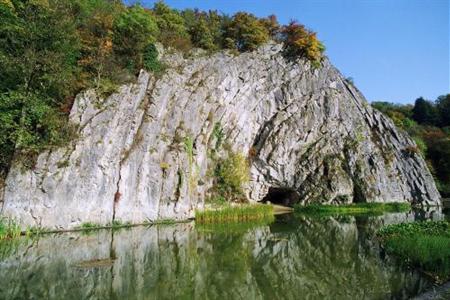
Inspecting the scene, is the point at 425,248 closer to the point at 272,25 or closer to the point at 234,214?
the point at 234,214

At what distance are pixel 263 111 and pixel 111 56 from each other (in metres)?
21.1

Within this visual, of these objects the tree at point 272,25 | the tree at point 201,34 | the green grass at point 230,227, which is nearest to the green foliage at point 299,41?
the tree at point 272,25

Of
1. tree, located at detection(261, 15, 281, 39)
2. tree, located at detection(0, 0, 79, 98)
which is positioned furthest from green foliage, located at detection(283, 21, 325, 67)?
tree, located at detection(0, 0, 79, 98)

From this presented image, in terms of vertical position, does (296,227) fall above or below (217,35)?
below

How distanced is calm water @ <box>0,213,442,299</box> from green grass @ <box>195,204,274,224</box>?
8.68 m

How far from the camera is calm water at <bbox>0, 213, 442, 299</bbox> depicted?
11.9m

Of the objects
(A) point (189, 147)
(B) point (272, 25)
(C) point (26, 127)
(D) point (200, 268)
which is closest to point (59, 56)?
(C) point (26, 127)

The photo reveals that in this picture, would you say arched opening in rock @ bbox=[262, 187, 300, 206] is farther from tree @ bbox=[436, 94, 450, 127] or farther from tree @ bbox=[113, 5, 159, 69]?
tree @ bbox=[436, 94, 450, 127]

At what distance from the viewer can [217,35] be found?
147ft

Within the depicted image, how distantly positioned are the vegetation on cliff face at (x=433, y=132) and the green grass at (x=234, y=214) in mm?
31344

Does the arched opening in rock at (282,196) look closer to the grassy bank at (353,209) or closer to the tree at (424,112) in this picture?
the grassy bank at (353,209)

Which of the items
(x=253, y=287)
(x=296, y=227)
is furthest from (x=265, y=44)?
(x=253, y=287)

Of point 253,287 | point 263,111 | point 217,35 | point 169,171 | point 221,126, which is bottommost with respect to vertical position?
point 253,287

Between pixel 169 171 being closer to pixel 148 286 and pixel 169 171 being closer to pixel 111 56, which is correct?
pixel 111 56
